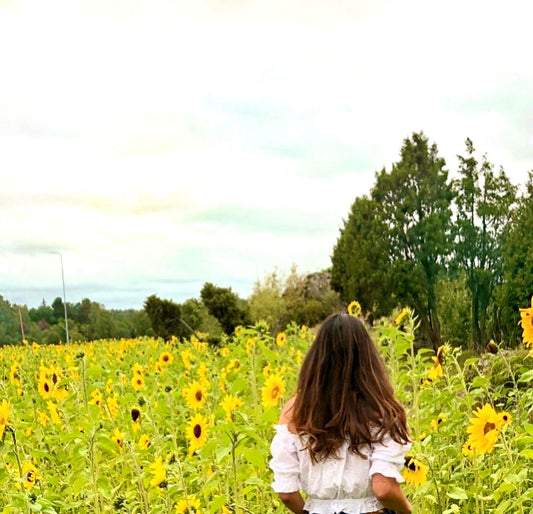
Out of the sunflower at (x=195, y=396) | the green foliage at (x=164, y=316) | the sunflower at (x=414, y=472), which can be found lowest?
the sunflower at (x=414, y=472)

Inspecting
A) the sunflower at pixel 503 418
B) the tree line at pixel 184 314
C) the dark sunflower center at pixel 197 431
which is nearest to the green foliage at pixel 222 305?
the tree line at pixel 184 314

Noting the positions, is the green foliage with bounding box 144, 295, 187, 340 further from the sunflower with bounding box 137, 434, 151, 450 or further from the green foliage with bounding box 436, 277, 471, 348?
the sunflower with bounding box 137, 434, 151, 450

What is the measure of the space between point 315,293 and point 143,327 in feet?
34.1

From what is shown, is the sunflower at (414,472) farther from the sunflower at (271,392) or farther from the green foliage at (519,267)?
the green foliage at (519,267)

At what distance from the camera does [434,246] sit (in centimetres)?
2225

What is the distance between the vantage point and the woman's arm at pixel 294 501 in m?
3.18

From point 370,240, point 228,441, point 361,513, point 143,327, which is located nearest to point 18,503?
point 228,441

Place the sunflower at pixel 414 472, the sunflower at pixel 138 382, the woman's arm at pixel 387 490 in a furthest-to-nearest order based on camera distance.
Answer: the sunflower at pixel 138 382
the sunflower at pixel 414 472
the woman's arm at pixel 387 490

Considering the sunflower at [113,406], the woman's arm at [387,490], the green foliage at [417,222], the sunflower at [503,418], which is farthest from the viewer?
the green foliage at [417,222]

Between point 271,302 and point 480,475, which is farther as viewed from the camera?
point 271,302

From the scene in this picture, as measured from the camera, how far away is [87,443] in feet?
14.1

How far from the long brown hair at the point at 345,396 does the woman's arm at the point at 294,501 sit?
19 centimetres

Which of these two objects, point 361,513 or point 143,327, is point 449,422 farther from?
point 143,327

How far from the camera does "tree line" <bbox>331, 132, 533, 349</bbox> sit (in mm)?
20156
